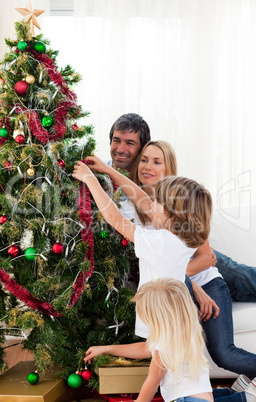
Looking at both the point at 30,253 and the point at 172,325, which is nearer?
the point at 172,325

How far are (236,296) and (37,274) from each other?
104 cm

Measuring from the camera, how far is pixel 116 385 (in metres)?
1.83

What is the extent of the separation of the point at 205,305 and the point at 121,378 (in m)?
0.47

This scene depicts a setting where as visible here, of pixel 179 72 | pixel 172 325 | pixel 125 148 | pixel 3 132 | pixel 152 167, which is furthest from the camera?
pixel 179 72

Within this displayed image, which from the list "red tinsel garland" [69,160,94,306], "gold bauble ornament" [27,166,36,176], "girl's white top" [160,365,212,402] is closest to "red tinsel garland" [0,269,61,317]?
"red tinsel garland" [69,160,94,306]

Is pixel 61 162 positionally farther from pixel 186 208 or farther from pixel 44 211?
pixel 186 208

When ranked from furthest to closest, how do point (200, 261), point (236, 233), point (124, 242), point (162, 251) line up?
point (236, 233) < point (200, 261) < point (124, 242) < point (162, 251)

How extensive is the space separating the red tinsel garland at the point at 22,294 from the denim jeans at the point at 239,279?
37.8 inches

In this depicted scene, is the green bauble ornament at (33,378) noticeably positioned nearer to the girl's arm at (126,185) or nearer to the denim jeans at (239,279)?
the girl's arm at (126,185)

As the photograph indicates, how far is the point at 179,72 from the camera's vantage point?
3686mm

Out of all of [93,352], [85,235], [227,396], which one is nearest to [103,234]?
[85,235]

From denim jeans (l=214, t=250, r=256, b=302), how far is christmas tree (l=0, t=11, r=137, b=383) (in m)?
0.72

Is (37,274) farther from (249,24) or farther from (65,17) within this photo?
(249,24)

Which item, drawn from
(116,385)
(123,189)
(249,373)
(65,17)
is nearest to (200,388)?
(116,385)
